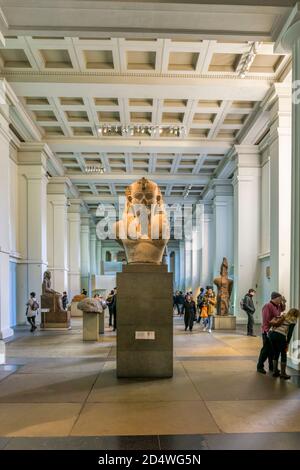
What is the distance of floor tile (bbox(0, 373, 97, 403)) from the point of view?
6.38 meters

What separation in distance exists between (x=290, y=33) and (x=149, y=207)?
4495mm

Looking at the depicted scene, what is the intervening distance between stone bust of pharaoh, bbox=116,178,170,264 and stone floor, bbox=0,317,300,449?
2.33 m

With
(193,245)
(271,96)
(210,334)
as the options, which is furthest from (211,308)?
(193,245)

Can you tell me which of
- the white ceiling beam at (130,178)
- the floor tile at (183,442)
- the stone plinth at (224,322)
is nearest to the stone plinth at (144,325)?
the floor tile at (183,442)

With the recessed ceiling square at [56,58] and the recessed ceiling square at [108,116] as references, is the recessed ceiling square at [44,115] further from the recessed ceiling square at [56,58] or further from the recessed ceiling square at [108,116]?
the recessed ceiling square at [56,58]

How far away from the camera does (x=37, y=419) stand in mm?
5414

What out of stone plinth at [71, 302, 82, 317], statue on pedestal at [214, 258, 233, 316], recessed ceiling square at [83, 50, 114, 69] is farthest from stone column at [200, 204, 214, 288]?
recessed ceiling square at [83, 50, 114, 69]

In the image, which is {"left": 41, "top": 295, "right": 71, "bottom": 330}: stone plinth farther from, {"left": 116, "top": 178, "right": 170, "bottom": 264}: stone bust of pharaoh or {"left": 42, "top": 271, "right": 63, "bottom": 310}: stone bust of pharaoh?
{"left": 116, "top": 178, "right": 170, "bottom": 264}: stone bust of pharaoh

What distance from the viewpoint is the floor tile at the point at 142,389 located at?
20.8 feet

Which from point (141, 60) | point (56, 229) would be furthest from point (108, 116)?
point (56, 229)

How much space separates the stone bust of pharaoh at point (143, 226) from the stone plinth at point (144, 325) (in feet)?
1.93

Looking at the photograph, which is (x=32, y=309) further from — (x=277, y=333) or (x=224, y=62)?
(x=224, y=62)

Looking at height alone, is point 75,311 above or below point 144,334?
below
